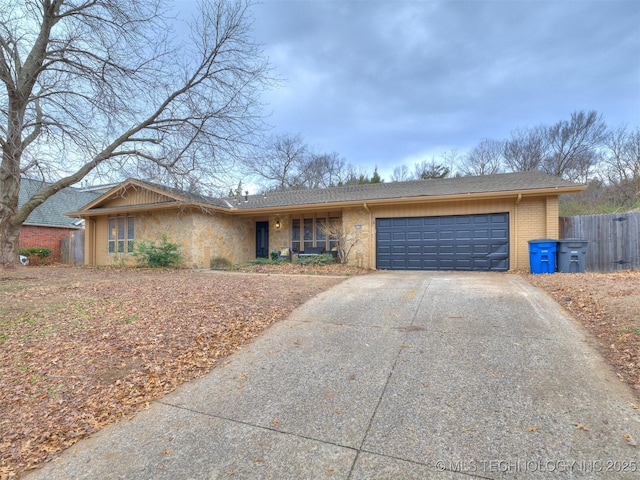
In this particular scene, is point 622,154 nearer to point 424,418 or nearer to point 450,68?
point 450,68

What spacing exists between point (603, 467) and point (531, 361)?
1524 mm

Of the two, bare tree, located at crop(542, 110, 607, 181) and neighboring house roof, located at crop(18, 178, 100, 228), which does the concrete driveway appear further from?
bare tree, located at crop(542, 110, 607, 181)

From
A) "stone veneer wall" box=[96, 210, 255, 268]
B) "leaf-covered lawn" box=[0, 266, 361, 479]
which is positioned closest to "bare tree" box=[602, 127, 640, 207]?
"leaf-covered lawn" box=[0, 266, 361, 479]

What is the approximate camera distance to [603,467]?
1.90m

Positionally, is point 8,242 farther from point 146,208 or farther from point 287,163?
point 287,163

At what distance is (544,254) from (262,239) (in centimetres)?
1126

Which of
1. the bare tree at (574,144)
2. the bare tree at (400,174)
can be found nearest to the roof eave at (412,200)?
the bare tree at (574,144)

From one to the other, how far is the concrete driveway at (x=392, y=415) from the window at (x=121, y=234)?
40.5ft

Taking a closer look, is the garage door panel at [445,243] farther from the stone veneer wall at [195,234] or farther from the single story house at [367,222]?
the stone veneer wall at [195,234]

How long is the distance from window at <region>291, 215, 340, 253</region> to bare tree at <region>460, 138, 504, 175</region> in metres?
18.9

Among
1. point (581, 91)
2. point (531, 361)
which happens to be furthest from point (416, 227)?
point (581, 91)

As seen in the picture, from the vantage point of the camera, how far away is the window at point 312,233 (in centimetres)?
1334

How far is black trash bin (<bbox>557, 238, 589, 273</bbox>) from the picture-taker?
8289 mm

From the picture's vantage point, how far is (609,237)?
929cm
